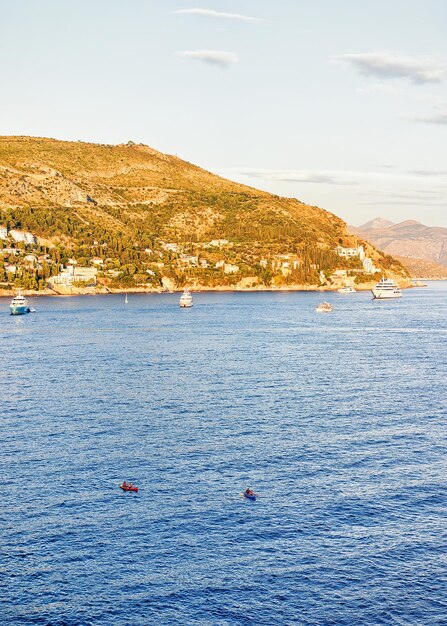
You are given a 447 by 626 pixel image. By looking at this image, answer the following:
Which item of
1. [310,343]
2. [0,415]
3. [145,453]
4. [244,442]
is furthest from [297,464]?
[310,343]

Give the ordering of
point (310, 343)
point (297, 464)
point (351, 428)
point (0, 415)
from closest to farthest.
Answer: point (297, 464) < point (351, 428) < point (0, 415) < point (310, 343)

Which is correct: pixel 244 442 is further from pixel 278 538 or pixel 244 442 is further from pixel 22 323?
pixel 22 323

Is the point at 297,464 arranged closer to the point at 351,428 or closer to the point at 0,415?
the point at 351,428

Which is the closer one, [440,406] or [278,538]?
[278,538]

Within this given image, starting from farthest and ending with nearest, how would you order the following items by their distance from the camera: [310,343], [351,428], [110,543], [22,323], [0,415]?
[22,323]
[310,343]
[0,415]
[351,428]
[110,543]

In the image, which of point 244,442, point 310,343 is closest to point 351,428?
point 244,442

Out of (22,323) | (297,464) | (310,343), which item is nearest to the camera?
(297,464)
